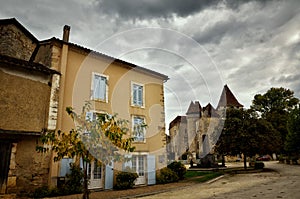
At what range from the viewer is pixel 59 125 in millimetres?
11758

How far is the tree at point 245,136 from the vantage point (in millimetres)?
19469

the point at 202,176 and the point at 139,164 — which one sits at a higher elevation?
the point at 139,164

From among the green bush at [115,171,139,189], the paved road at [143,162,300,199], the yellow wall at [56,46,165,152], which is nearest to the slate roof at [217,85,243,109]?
the yellow wall at [56,46,165,152]

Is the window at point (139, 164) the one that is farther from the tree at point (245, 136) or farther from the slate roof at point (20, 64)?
the tree at point (245, 136)

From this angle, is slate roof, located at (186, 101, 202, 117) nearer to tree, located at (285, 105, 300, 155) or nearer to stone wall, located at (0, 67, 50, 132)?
tree, located at (285, 105, 300, 155)

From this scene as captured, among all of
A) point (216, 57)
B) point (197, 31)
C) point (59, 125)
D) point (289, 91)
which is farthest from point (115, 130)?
point (289, 91)

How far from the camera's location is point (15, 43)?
15250 mm

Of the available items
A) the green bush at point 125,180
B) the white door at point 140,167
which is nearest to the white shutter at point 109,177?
the green bush at point 125,180

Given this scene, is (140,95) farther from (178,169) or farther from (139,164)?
(178,169)

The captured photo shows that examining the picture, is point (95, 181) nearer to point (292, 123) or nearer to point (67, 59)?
point (67, 59)

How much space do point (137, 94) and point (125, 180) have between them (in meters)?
5.62

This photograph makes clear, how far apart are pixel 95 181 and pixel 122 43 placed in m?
7.84

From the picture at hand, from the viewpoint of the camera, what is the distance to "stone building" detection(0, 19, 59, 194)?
10.1 metres

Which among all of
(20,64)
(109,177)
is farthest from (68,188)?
(20,64)
